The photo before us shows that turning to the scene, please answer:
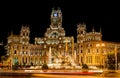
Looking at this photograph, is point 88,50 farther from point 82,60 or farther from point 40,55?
point 40,55

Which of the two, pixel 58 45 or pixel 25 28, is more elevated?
pixel 25 28

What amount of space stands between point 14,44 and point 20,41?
4.19 m

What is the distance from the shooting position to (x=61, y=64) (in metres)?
72.2

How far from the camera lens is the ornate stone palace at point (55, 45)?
12962 cm

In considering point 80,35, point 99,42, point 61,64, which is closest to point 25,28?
point 80,35

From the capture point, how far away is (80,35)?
140m

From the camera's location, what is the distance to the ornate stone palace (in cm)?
12962

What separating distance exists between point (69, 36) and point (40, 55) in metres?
19.4

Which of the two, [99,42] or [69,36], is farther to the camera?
[69,36]

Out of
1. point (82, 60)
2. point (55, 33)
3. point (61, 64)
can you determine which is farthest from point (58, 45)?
point (61, 64)

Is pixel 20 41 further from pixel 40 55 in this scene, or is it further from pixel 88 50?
pixel 88 50

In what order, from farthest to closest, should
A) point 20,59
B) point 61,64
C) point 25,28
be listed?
point 25,28 → point 20,59 → point 61,64

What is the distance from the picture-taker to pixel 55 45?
143750 mm

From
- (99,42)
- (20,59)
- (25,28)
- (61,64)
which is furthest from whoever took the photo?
(25,28)
